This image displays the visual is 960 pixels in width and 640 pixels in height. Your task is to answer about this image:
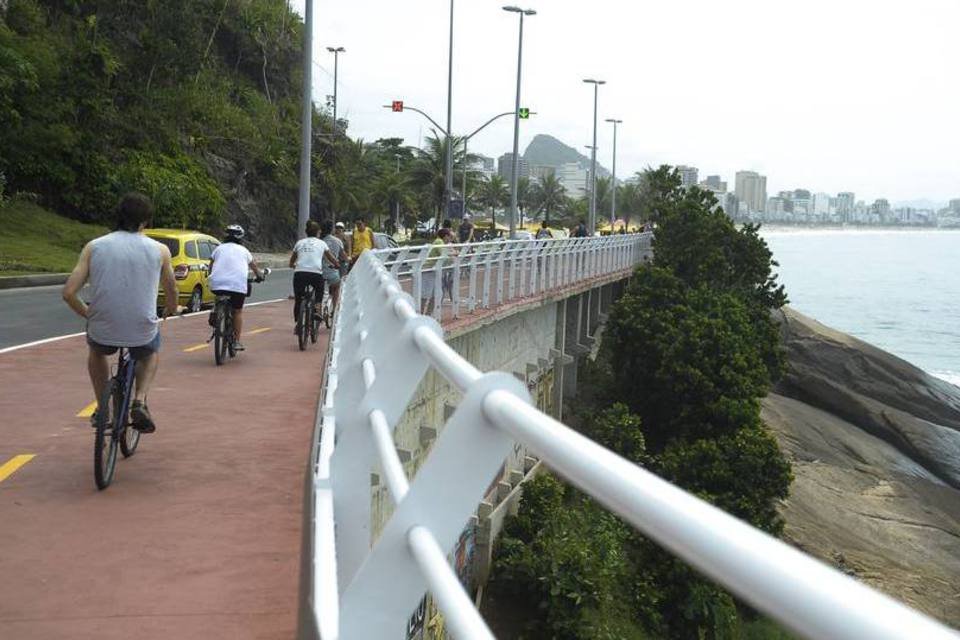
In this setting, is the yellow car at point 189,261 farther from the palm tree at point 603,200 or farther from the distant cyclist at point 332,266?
the palm tree at point 603,200

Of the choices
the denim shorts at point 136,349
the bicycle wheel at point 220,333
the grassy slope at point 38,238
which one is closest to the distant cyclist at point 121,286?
the denim shorts at point 136,349

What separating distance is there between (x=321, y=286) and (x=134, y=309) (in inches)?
331

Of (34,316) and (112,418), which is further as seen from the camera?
(34,316)

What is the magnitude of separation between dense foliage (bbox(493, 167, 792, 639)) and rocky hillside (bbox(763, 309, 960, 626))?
9.17ft

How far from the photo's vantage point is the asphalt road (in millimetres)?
15102

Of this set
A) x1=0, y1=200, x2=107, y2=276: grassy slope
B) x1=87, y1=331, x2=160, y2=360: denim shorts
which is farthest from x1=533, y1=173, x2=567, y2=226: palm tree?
x1=87, y1=331, x2=160, y2=360: denim shorts

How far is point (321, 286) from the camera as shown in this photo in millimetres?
15297

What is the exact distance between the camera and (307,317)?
15.0 m

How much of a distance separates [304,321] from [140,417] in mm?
7885

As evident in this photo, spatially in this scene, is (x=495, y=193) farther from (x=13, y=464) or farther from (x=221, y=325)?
(x=13, y=464)

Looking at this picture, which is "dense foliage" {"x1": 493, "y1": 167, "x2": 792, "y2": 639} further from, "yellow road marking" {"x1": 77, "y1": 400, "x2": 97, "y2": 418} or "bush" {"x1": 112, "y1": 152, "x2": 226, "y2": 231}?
"bush" {"x1": 112, "y1": 152, "x2": 226, "y2": 231}

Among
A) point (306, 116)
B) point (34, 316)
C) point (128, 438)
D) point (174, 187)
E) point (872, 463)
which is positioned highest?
point (306, 116)

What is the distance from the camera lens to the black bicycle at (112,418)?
21.7 feet

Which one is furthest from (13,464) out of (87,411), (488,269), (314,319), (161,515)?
(488,269)
